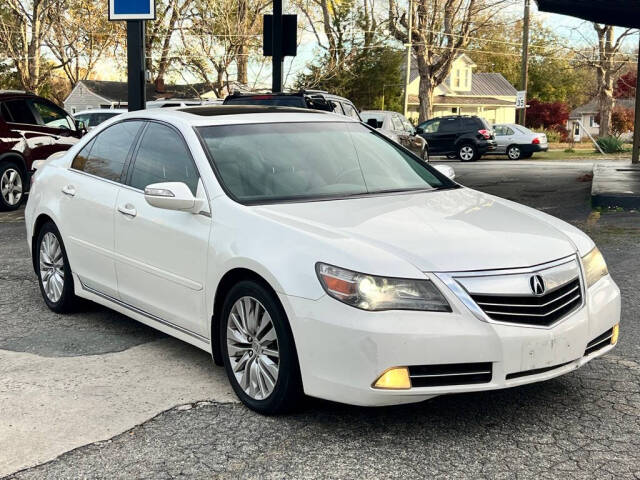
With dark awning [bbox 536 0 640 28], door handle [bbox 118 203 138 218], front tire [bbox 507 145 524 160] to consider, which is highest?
dark awning [bbox 536 0 640 28]

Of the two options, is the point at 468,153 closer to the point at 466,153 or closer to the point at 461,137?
the point at 466,153

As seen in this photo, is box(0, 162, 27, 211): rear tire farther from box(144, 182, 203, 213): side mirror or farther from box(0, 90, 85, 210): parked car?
box(144, 182, 203, 213): side mirror

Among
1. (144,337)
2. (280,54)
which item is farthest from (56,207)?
(280,54)

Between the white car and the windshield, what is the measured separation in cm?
1

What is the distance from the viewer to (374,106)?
2274 inches

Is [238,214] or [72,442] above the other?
[238,214]

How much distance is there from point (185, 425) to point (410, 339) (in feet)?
4.16

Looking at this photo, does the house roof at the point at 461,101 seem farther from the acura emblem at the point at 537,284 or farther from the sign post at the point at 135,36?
the acura emblem at the point at 537,284

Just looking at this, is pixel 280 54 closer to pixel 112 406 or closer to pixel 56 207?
pixel 56 207

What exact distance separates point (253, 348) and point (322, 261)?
699mm

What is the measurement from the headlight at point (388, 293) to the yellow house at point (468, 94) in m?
63.8

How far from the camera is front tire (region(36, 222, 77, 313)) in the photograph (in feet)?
20.7

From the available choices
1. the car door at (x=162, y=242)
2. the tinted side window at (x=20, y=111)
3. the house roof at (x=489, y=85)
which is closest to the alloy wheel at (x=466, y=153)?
the tinted side window at (x=20, y=111)

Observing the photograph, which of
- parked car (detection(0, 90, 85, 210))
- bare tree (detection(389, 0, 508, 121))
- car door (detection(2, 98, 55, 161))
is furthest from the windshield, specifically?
bare tree (detection(389, 0, 508, 121))
